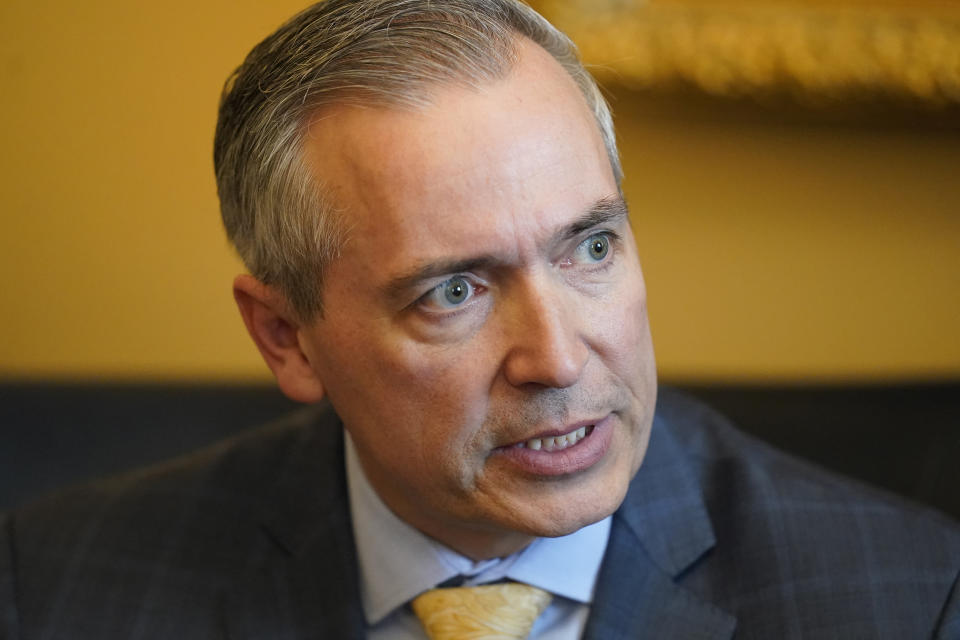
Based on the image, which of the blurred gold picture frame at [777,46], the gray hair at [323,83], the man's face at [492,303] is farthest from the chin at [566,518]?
the blurred gold picture frame at [777,46]

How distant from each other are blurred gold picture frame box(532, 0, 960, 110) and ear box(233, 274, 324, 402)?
0.78m

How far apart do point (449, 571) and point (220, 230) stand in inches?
40.5

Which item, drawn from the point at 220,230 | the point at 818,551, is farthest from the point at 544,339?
the point at 220,230

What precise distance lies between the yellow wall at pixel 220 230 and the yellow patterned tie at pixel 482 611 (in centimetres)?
65

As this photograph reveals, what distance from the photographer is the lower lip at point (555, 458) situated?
53.4 inches

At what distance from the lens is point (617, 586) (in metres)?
1.52

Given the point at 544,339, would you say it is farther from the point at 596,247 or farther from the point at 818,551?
the point at 818,551

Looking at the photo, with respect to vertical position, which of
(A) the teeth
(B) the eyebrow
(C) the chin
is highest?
(B) the eyebrow

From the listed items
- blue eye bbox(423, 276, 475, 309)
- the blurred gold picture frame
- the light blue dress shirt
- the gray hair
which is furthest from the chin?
the blurred gold picture frame

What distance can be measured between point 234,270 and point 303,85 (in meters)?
1.00

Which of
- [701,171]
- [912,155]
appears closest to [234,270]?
[701,171]

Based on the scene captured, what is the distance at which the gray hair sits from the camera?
1.37 meters

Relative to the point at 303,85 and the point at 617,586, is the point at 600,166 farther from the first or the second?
the point at 617,586

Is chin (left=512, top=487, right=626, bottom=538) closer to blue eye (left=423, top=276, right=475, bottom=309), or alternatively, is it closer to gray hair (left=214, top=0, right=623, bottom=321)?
blue eye (left=423, top=276, right=475, bottom=309)
